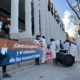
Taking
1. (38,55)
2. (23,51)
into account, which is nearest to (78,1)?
(38,55)

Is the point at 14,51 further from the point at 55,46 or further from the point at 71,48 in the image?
the point at 71,48

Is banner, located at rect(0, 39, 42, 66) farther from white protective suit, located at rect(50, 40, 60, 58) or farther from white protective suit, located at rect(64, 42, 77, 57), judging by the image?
white protective suit, located at rect(64, 42, 77, 57)

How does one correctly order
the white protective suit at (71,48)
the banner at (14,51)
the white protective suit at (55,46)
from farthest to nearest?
the white protective suit at (71,48)
the white protective suit at (55,46)
the banner at (14,51)

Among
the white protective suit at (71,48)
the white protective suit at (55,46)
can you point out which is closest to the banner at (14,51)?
the white protective suit at (55,46)

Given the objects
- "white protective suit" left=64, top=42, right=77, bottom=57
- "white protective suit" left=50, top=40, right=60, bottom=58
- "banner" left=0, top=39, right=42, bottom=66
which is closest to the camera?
"banner" left=0, top=39, right=42, bottom=66

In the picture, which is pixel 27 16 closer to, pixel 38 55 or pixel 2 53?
pixel 38 55

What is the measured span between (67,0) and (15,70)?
18.2m

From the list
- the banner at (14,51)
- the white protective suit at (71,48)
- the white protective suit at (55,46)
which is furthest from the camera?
the white protective suit at (71,48)

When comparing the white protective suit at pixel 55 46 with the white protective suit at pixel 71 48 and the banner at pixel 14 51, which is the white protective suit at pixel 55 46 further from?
the banner at pixel 14 51

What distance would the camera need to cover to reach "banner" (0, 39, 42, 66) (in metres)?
9.20

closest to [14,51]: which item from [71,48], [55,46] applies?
[55,46]

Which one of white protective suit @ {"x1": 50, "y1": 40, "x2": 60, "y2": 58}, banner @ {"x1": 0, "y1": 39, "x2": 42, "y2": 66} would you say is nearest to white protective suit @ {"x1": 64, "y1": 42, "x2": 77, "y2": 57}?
white protective suit @ {"x1": 50, "y1": 40, "x2": 60, "y2": 58}

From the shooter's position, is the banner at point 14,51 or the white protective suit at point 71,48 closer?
the banner at point 14,51

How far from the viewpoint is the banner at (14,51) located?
30.2 ft
